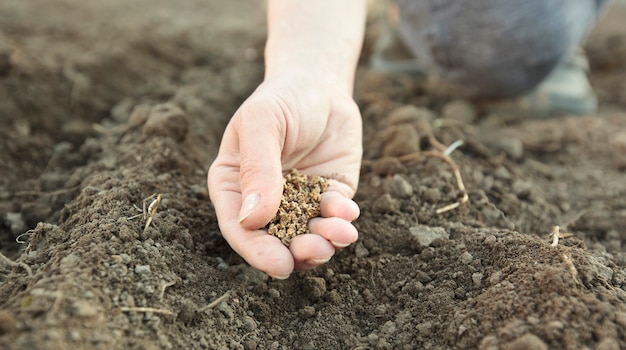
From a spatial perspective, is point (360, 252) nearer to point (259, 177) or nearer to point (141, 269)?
point (259, 177)

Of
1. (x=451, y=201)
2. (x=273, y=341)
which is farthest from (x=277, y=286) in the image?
(x=451, y=201)

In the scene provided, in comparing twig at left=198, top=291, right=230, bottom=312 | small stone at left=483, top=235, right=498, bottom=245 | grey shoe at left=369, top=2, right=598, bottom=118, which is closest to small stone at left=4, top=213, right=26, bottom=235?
twig at left=198, top=291, right=230, bottom=312

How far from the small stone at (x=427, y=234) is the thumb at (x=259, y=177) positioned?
445mm

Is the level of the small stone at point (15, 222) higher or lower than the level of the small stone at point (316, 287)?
higher

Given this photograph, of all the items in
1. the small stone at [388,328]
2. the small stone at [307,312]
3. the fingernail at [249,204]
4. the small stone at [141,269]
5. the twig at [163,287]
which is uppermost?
the fingernail at [249,204]

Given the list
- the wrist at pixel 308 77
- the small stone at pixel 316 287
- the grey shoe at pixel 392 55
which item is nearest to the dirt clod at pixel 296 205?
the small stone at pixel 316 287

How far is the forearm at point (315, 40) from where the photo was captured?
1.68m

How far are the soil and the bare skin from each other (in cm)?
15

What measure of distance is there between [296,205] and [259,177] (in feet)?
0.50

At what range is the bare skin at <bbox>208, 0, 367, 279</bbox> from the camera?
1312mm

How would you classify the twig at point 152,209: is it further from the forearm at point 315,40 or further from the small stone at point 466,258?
the small stone at point 466,258

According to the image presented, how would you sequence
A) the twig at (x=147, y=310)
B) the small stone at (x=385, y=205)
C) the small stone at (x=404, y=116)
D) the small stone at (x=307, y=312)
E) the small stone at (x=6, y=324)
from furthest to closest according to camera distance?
the small stone at (x=404, y=116), the small stone at (x=385, y=205), the small stone at (x=307, y=312), the twig at (x=147, y=310), the small stone at (x=6, y=324)

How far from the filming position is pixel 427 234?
1.58 metres

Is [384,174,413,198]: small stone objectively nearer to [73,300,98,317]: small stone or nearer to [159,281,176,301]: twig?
[159,281,176,301]: twig
